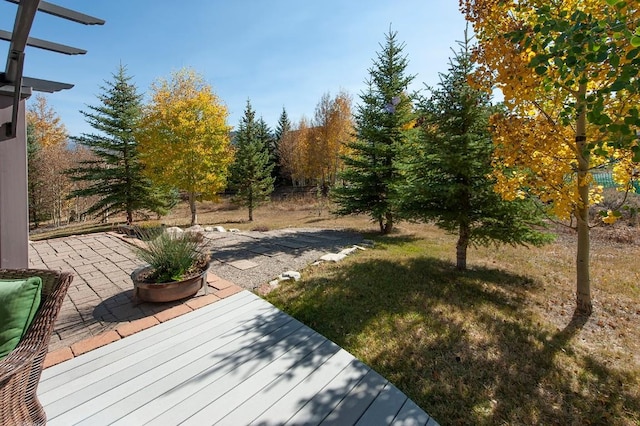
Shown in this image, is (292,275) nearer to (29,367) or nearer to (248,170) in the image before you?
(29,367)

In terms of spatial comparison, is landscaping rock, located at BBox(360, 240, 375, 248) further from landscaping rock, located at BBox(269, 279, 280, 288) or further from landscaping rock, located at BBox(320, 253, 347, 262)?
landscaping rock, located at BBox(269, 279, 280, 288)

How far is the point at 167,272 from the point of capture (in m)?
3.45

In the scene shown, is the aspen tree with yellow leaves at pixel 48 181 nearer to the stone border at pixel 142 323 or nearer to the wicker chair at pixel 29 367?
the stone border at pixel 142 323

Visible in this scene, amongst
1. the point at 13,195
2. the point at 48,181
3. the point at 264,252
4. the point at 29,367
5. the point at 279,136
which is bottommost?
the point at 264,252

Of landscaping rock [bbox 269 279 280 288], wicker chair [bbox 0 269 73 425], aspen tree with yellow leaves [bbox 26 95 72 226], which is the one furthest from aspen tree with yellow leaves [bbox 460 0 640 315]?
aspen tree with yellow leaves [bbox 26 95 72 226]

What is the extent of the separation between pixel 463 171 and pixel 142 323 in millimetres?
4912

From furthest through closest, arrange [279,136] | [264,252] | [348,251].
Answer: [279,136], [348,251], [264,252]

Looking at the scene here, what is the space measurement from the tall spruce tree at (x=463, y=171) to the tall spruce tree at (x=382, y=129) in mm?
2958

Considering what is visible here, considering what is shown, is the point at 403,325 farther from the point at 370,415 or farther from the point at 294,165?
the point at 294,165

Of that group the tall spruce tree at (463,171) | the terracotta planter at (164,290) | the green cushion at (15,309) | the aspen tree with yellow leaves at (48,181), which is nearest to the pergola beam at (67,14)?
the green cushion at (15,309)

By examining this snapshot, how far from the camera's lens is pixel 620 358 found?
2727mm

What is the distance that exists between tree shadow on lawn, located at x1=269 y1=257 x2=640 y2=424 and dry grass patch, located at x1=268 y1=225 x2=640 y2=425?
0.01 m

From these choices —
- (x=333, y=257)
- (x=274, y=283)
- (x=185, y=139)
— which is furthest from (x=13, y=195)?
(x=185, y=139)

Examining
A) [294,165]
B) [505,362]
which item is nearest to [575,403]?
[505,362]
